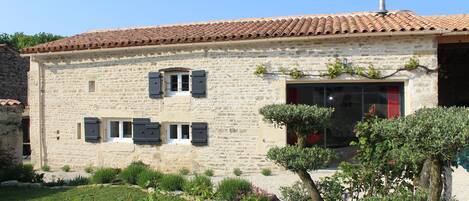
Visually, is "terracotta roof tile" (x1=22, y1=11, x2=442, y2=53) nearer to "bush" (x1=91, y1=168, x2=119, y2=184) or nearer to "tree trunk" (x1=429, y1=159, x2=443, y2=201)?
"bush" (x1=91, y1=168, x2=119, y2=184)

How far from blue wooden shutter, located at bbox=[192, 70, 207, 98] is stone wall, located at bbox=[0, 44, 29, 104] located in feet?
36.9

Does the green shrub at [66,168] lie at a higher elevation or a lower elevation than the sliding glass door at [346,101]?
lower

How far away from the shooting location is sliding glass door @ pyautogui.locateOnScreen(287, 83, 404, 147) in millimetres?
11078

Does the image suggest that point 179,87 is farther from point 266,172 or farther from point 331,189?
point 331,189

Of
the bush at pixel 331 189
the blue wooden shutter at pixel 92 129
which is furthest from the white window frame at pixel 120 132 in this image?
the bush at pixel 331 189

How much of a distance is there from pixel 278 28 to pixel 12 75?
1346 cm

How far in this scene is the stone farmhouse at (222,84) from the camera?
10.7 metres

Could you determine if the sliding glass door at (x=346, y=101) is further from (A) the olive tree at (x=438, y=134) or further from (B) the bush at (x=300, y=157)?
(A) the olive tree at (x=438, y=134)

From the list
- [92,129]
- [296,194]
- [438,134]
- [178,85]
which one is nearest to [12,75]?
[92,129]

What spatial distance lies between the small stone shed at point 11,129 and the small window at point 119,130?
2553 millimetres

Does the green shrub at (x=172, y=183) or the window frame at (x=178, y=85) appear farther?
the window frame at (x=178, y=85)

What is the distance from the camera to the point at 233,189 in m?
7.58

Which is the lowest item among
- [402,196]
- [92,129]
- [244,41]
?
[402,196]

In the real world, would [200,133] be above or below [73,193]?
above
